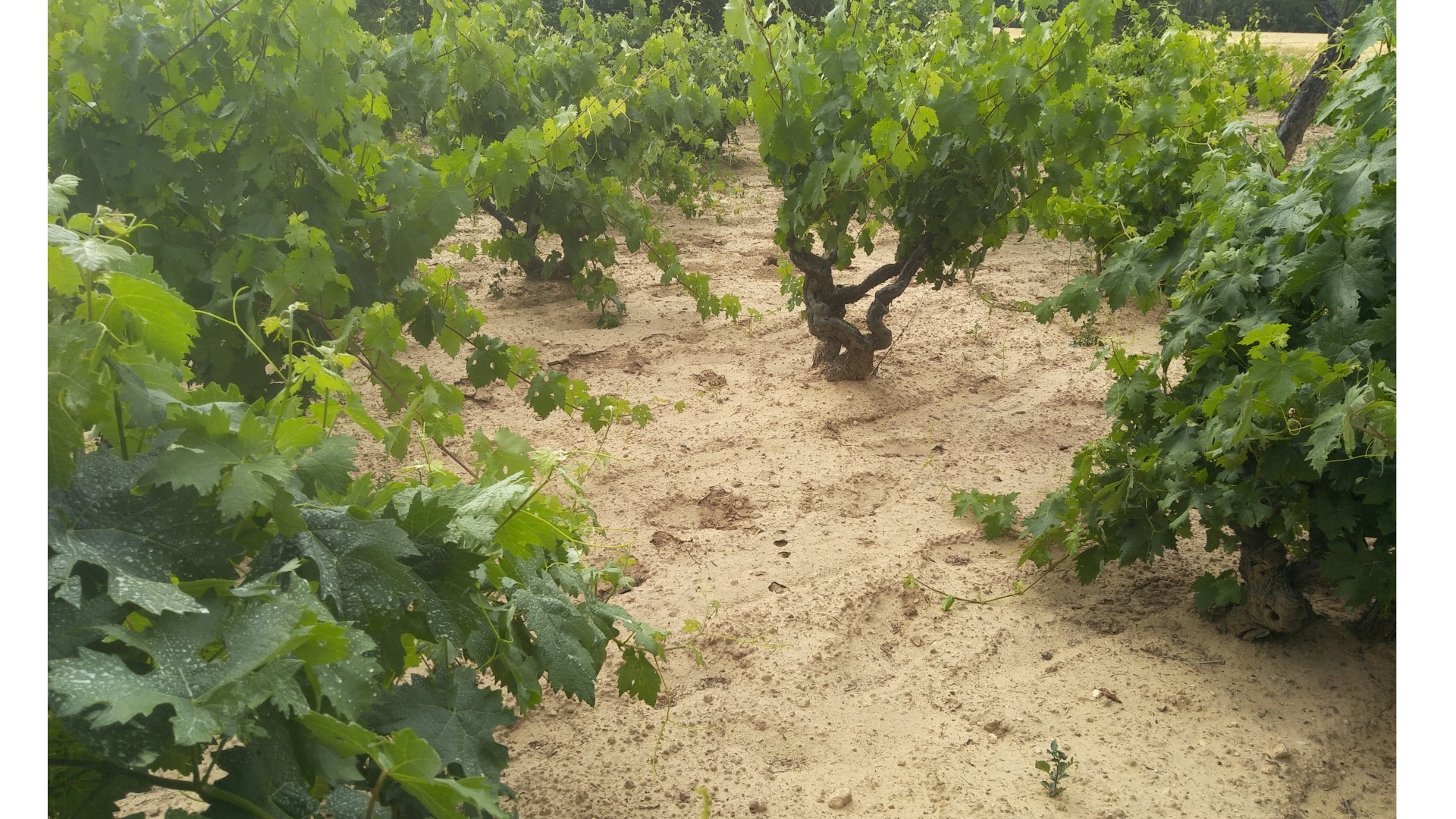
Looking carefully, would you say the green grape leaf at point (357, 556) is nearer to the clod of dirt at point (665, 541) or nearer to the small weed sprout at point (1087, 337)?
the clod of dirt at point (665, 541)

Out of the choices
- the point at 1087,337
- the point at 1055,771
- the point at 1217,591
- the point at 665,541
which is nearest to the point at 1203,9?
the point at 1087,337

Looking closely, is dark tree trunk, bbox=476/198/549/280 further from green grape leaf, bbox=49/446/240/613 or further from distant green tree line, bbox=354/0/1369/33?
distant green tree line, bbox=354/0/1369/33

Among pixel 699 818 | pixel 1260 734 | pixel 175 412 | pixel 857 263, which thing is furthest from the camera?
pixel 857 263

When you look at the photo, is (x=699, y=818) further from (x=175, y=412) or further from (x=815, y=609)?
(x=175, y=412)

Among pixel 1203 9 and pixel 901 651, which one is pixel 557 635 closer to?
pixel 901 651

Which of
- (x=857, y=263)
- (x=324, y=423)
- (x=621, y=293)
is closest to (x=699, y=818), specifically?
(x=324, y=423)

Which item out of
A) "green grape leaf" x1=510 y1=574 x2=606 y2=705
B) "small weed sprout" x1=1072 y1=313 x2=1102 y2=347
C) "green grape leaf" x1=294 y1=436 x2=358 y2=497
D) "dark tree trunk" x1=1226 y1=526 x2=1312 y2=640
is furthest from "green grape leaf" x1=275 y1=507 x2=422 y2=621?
"small weed sprout" x1=1072 y1=313 x2=1102 y2=347

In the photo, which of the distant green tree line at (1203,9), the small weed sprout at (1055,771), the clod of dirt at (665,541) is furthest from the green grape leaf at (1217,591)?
the distant green tree line at (1203,9)

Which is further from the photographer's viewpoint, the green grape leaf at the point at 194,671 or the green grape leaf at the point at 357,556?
the green grape leaf at the point at 357,556

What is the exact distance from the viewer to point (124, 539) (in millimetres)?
992

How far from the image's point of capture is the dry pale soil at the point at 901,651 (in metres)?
2.36

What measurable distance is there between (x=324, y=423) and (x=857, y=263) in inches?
238

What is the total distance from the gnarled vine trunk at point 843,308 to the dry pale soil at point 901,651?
5.8 inches

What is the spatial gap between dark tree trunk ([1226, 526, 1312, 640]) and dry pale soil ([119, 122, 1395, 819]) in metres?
0.08
